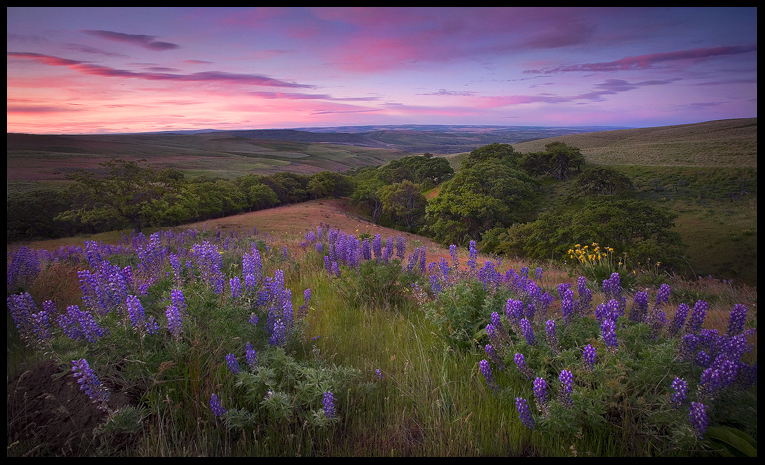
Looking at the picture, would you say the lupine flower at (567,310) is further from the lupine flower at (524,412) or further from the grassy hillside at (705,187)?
the grassy hillside at (705,187)

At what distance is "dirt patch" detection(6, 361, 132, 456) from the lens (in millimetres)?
2084

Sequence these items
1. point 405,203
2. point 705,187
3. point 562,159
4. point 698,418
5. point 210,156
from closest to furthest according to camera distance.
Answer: point 698,418
point 705,187
point 562,159
point 405,203
point 210,156

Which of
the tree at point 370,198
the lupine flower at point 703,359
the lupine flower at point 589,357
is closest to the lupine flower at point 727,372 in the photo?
the lupine flower at point 703,359

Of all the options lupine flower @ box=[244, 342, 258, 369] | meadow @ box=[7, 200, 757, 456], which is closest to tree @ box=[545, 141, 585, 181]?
meadow @ box=[7, 200, 757, 456]

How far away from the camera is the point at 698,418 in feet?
6.12

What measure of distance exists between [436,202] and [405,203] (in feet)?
44.0

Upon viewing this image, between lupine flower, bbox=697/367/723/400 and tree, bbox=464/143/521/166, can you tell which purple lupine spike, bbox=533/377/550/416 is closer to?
lupine flower, bbox=697/367/723/400

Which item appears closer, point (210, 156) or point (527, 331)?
point (527, 331)

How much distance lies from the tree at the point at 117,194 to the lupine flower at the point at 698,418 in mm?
22390

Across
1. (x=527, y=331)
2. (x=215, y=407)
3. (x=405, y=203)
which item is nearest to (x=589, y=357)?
(x=527, y=331)

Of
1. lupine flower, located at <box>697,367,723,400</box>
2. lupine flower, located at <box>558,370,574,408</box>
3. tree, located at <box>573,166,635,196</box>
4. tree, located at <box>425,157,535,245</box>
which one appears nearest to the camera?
lupine flower, located at <box>697,367,723,400</box>

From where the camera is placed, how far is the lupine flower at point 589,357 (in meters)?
2.16

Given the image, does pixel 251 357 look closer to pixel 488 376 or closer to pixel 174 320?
pixel 174 320

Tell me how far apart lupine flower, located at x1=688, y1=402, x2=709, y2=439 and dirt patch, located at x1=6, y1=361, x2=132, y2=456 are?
10.5ft
